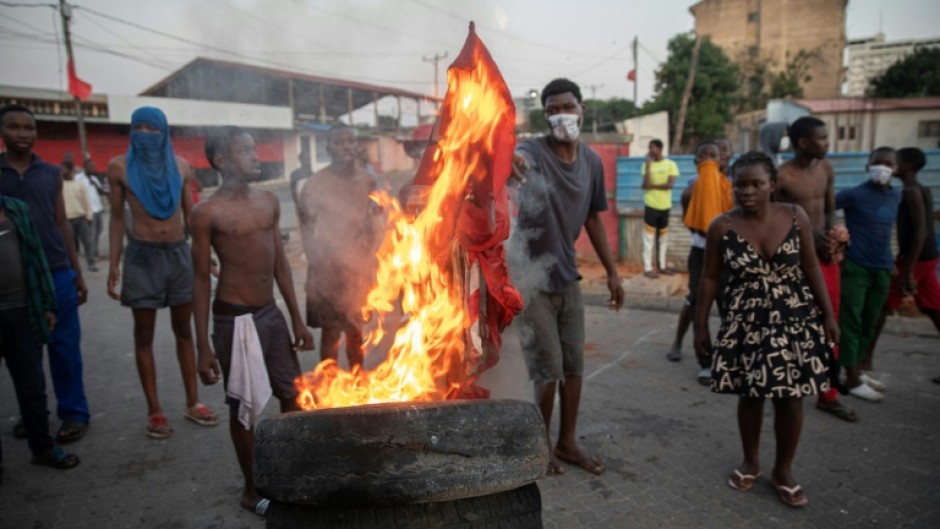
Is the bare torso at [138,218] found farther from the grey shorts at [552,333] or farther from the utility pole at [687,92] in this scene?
the utility pole at [687,92]

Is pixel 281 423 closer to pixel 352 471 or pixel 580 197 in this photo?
pixel 352 471

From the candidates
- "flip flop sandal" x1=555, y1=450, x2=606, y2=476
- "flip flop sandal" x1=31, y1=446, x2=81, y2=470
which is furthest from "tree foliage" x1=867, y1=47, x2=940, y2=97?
"flip flop sandal" x1=31, y1=446, x2=81, y2=470

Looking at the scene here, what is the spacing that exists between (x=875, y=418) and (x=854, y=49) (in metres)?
44.1

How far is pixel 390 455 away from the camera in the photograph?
70.7 inches

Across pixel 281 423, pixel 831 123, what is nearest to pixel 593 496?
pixel 281 423

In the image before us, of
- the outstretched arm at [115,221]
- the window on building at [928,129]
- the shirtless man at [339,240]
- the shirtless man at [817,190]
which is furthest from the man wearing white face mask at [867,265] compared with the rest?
the window on building at [928,129]

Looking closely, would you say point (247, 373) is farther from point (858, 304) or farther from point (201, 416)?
point (858, 304)

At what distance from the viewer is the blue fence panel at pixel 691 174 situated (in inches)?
363

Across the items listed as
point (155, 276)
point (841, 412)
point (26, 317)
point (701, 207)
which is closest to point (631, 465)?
point (841, 412)

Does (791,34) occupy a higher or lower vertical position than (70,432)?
higher

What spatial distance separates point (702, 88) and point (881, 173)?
2528cm

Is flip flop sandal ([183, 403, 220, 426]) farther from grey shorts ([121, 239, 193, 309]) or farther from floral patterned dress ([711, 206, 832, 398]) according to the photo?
floral patterned dress ([711, 206, 832, 398])

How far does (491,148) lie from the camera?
8.37ft

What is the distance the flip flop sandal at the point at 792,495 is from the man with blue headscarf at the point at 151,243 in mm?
3939
